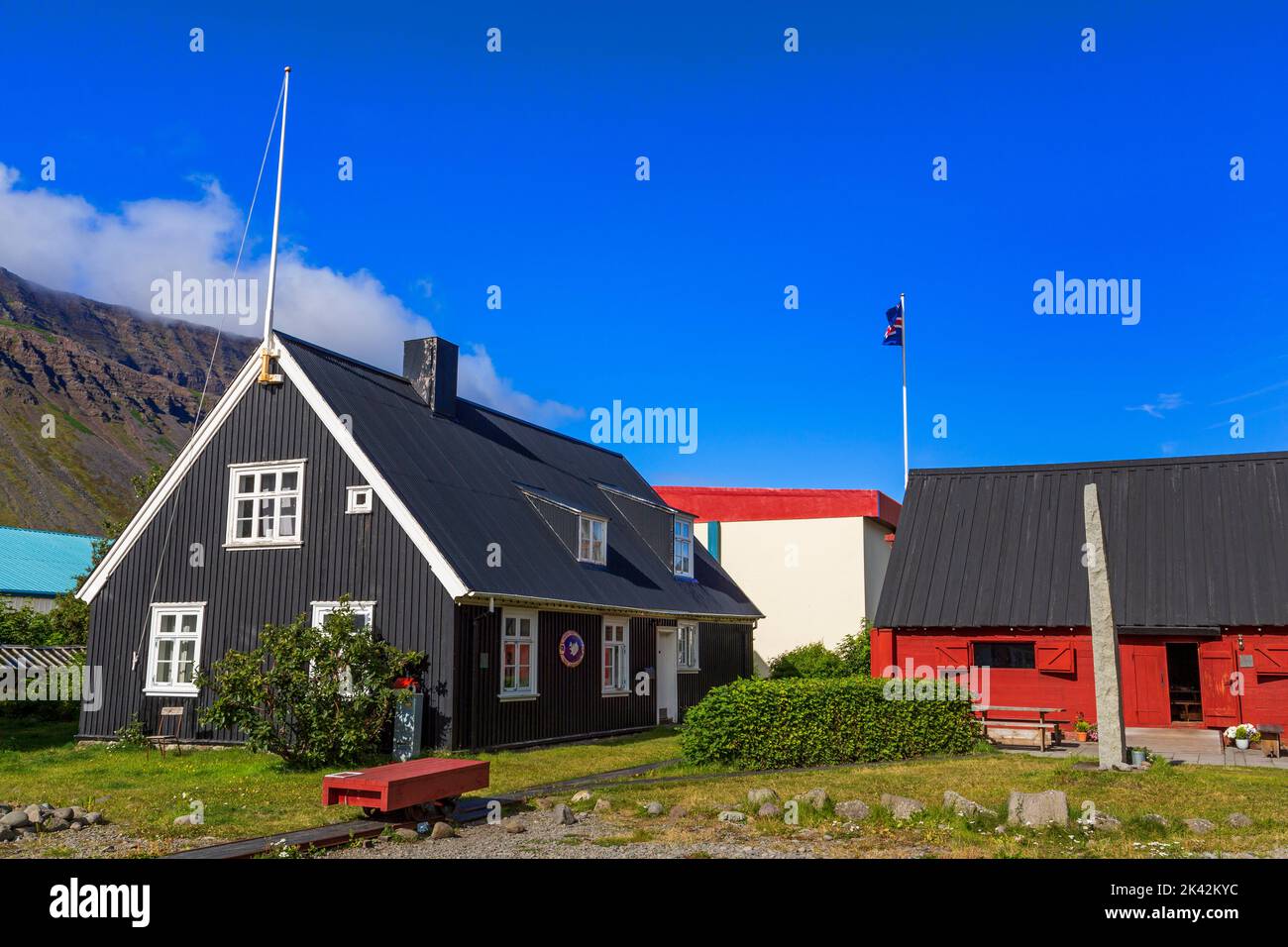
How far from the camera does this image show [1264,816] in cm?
1205

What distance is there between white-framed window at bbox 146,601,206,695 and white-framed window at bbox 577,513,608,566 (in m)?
8.32

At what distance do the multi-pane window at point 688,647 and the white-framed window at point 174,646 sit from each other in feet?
39.7

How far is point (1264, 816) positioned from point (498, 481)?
55.1 ft

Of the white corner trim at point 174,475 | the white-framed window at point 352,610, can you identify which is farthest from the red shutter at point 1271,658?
the white corner trim at point 174,475

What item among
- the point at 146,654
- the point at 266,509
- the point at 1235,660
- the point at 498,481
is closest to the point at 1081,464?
the point at 1235,660

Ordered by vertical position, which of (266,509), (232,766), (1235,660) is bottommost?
(232,766)

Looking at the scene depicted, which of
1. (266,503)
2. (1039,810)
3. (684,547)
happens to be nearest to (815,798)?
(1039,810)

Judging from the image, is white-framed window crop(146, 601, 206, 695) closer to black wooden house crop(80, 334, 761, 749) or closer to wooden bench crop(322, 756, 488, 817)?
black wooden house crop(80, 334, 761, 749)

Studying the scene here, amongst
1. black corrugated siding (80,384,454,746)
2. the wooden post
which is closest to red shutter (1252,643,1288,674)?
the wooden post

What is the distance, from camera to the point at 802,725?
59.5 ft

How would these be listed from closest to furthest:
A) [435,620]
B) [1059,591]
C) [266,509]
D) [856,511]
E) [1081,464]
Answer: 1. [435,620]
2. [266,509]
3. [1059,591]
4. [1081,464]
5. [856,511]

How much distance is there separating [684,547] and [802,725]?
12.5 metres
